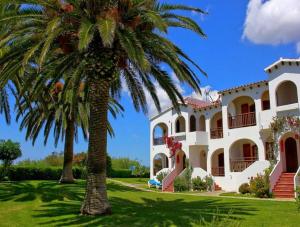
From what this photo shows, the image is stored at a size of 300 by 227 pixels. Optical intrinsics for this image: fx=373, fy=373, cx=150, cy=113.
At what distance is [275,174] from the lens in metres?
23.8

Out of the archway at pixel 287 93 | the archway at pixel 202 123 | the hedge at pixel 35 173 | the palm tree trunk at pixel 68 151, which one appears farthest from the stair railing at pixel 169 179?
the hedge at pixel 35 173

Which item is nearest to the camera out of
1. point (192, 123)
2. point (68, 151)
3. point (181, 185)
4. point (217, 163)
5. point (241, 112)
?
point (68, 151)

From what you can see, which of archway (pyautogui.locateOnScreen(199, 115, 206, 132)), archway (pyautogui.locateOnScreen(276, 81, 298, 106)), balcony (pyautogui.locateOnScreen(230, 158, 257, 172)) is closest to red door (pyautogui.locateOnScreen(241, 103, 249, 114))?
balcony (pyautogui.locateOnScreen(230, 158, 257, 172))

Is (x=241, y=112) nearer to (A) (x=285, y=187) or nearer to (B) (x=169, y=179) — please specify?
(B) (x=169, y=179)

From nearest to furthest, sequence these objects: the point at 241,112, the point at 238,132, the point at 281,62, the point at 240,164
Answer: the point at 281,62
the point at 238,132
the point at 240,164
the point at 241,112

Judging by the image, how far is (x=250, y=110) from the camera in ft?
102

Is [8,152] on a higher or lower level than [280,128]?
lower

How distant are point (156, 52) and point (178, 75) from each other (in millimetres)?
1291

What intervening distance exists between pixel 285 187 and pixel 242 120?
764cm

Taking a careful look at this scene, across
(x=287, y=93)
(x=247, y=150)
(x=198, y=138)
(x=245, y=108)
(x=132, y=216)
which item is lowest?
(x=132, y=216)

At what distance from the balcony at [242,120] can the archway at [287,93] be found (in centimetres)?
255

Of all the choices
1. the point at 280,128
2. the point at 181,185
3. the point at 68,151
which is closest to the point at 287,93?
A: the point at 280,128

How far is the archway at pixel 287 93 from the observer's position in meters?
26.5

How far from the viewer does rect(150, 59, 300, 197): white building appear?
25.3 metres
